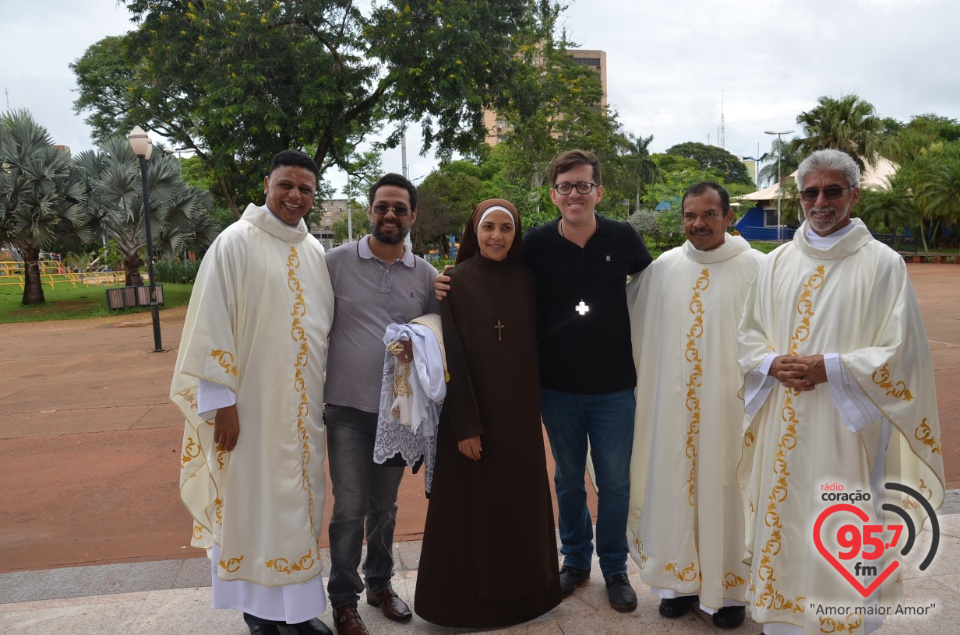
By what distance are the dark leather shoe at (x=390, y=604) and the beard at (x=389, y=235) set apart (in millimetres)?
1750

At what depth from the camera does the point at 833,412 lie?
10.0 feet

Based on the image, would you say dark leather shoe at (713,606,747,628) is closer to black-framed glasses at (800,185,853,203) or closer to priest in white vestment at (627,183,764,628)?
priest in white vestment at (627,183,764,628)

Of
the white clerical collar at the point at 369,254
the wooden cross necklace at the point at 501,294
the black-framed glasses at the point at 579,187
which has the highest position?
the black-framed glasses at the point at 579,187

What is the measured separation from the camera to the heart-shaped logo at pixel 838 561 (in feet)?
10.1

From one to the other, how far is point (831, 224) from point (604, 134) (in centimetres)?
2979

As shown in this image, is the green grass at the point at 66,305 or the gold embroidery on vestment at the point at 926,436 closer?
the gold embroidery on vestment at the point at 926,436

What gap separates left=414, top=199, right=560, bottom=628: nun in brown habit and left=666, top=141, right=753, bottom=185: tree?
7862cm

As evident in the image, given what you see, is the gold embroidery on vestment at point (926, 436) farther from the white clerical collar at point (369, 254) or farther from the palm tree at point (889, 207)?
the palm tree at point (889, 207)

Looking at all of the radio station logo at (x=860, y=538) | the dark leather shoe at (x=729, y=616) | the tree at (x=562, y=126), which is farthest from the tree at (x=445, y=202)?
the radio station logo at (x=860, y=538)

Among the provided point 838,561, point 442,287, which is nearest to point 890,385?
point 838,561

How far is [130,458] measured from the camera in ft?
21.3

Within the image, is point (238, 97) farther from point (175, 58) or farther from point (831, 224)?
point (831, 224)

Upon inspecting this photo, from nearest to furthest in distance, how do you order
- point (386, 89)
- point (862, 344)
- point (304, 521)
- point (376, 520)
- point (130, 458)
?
point (862, 344), point (304, 521), point (376, 520), point (130, 458), point (386, 89)

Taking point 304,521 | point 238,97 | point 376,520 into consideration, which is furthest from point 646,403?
point 238,97
